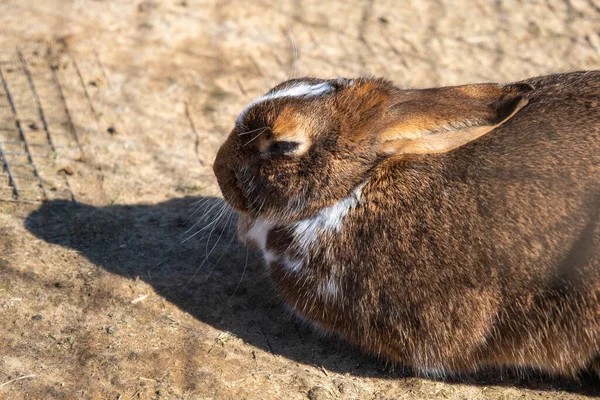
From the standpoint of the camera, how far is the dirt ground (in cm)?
378

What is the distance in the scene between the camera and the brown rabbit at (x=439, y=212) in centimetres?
352

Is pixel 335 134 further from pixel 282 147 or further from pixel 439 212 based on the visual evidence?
pixel 439 212

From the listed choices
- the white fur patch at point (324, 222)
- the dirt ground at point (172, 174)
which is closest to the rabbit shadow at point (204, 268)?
the dirt ground at point (172, 174)

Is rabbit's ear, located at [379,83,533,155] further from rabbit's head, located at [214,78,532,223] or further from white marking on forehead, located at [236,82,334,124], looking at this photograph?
white marking on forehead, located at [236,82,334,124]

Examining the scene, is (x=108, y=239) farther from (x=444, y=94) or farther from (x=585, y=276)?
(x=585, y=276)

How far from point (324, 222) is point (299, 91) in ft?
2.33

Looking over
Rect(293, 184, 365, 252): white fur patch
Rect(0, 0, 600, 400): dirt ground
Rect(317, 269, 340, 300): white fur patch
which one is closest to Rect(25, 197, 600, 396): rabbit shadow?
Rect(0, 0, 600, 400): dirt ground

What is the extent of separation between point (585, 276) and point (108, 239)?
9.17 ft

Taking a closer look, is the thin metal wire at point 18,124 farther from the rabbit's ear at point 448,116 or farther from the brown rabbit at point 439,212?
the rabbit's ear at point 448,116

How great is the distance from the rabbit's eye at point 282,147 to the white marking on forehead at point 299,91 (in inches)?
10.8

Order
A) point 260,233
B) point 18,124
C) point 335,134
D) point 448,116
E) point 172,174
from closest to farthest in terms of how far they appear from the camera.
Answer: point 448,116, point 335,134, point 260,233, point 172,174, point 18,124

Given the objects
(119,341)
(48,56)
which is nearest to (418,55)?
(48,56)

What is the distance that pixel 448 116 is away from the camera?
12.0 ft

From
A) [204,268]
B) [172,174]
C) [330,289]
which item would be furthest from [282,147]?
[172,174]
